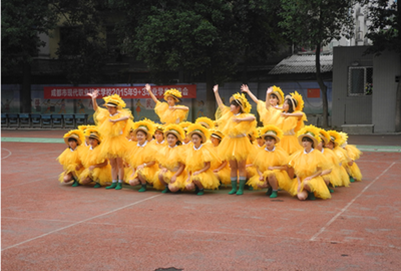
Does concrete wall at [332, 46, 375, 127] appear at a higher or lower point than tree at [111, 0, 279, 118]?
lower

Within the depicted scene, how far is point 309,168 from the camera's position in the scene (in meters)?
8.93

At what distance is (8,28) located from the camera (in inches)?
1085

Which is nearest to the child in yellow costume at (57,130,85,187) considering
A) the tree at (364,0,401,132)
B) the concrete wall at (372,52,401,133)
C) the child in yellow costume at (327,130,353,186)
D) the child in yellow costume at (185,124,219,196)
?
the child in yellow costume at (185,124,219,196)

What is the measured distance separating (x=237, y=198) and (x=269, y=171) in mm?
736

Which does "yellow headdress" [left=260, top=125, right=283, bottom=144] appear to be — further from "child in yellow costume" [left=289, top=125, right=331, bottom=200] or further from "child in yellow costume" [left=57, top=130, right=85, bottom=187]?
"child in yellow costume" [left=57, top=130, right=85, bottom=187]

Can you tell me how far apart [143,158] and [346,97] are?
1967 cm

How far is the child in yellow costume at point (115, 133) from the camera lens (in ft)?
33.8

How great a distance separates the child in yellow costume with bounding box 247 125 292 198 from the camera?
939cm

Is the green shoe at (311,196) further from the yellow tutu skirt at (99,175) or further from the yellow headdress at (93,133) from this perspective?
the yellow headdress at (93,133)

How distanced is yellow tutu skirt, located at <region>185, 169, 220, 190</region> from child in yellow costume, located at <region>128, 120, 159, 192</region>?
0.91 meters

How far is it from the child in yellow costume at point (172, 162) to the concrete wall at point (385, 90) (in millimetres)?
18580

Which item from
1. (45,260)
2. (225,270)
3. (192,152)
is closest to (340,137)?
(192,152)

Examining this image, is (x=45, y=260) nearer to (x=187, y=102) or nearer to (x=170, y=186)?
(x=170, y=186)

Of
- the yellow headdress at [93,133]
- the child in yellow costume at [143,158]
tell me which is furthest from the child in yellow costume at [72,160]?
the child in yellow costume at [143,158]
